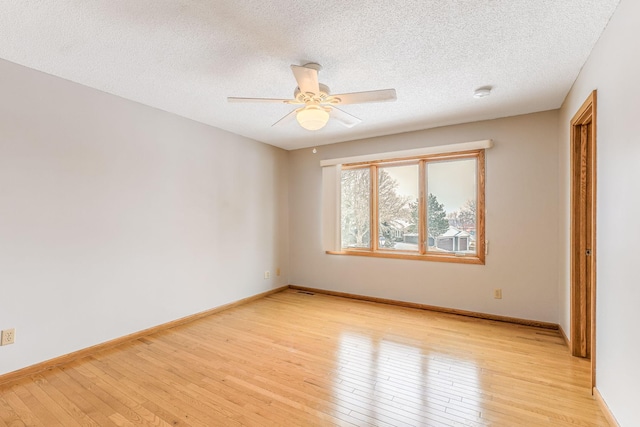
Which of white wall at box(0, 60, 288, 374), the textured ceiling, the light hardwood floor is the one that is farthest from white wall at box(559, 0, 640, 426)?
white wall at box(0, 60, 288, 374)

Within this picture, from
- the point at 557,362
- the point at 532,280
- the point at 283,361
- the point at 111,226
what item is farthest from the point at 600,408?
the point at 111,226

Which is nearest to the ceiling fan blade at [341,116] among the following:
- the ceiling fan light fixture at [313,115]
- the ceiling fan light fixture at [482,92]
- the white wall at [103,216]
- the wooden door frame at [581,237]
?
the ceiling fan light fixture at [313,115]

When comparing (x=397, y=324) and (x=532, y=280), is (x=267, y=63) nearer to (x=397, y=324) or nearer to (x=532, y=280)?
(x=397, y=324)

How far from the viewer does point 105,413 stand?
6.28 feet

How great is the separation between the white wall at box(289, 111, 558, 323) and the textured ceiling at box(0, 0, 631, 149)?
499mm

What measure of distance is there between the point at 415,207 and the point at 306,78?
271cm

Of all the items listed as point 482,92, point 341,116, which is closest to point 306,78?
point 341,116

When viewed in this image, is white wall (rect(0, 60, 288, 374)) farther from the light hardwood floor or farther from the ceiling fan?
the ceiling fan

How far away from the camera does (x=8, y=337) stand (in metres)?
2.31

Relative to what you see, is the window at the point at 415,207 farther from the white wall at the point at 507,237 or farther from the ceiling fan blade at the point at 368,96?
the ceiling fan blade at the point at 368,96

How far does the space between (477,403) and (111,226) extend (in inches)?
132

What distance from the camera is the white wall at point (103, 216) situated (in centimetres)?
237

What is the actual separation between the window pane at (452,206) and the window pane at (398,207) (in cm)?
21

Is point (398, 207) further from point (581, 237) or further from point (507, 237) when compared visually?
point (581, 237)
